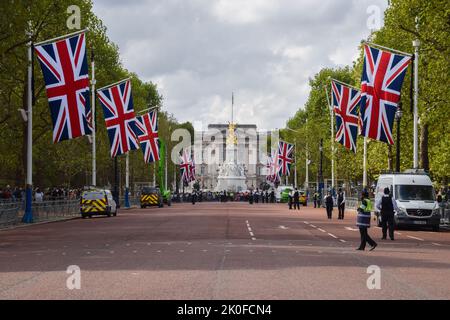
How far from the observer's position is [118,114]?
54.1 metres

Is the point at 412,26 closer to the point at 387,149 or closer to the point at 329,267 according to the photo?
the point at 387,149

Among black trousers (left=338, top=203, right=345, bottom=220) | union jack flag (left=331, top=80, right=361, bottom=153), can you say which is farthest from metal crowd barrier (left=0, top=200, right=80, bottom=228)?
union jack flag (left=331, top=80, right=361, bottom=153)

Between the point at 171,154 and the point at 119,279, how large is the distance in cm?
12027

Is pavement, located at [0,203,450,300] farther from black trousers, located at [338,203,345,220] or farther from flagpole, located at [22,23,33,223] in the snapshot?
black trousers, located at [338,203,345,220]

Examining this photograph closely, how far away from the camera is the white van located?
3994cm

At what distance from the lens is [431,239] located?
110 feet

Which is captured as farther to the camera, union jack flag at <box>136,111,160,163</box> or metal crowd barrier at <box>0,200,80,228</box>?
union jack flag at <box>136,111,160,163</box>

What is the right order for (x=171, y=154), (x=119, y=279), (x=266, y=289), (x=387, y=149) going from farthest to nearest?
(x=171, y=154), (x=387, y=149), (x=119, y=279), (x=266, y=289)

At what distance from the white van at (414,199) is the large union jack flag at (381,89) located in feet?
Result: 6.84

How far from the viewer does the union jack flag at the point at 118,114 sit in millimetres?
53438

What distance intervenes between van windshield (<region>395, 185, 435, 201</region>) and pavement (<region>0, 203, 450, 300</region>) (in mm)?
7044

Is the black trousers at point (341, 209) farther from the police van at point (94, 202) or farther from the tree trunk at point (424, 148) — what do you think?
the police van at point (94, 202)

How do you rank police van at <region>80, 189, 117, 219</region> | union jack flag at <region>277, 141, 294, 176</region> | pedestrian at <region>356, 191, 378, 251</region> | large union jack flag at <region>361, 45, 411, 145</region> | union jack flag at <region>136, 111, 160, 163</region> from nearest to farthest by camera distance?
pedestrian at <region>356, 191, 378, 251</region> → large union jack flag at <region>361, 45, 411, 145</region> → police van at <region>80, 189, 117, 219</region> → union jack flag at <region>136, 111, 160, 163</region> → union jack flag at <region>277, 141, 294, 176</region>

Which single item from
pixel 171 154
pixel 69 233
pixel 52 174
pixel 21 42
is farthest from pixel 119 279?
pixel 171 154
